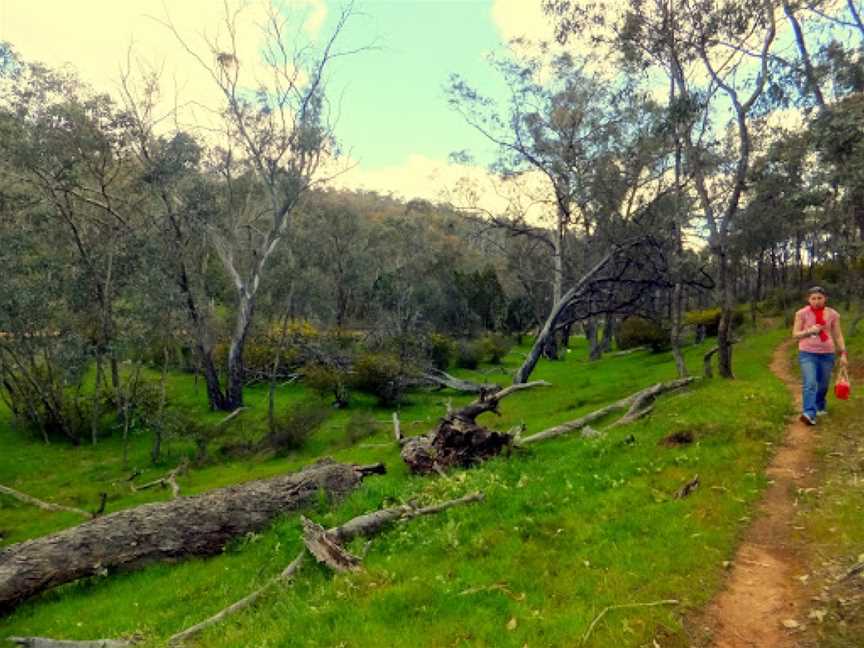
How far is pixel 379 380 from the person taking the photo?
3033 centimetres

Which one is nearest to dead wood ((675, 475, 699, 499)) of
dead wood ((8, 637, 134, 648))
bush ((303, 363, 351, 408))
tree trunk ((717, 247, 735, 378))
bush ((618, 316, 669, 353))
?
dead wood ((8, 637, 134, 648))

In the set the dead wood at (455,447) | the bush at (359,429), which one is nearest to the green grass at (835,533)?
the dead wood at (455,447)

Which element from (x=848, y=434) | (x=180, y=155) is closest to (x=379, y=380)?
(x=180, y=155)

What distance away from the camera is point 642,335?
40969 millimetres

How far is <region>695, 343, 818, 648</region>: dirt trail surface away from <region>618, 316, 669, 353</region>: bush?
2997cm

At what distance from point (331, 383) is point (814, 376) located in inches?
868

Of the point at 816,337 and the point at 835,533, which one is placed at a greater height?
the point at 816,337

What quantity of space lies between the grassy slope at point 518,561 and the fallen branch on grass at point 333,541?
0.85 ft

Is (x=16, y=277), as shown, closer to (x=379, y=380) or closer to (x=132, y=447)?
(x=132, y=447)

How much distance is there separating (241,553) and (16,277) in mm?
19925

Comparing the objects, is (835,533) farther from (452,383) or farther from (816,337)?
(452,383)

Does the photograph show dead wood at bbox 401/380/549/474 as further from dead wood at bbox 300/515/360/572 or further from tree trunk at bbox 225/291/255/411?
tree trunk at bbox 225/291/255/411

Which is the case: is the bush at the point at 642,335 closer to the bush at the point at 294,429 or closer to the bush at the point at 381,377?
the bush at the point at 381,377

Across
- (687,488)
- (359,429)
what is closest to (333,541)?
(687,488)
